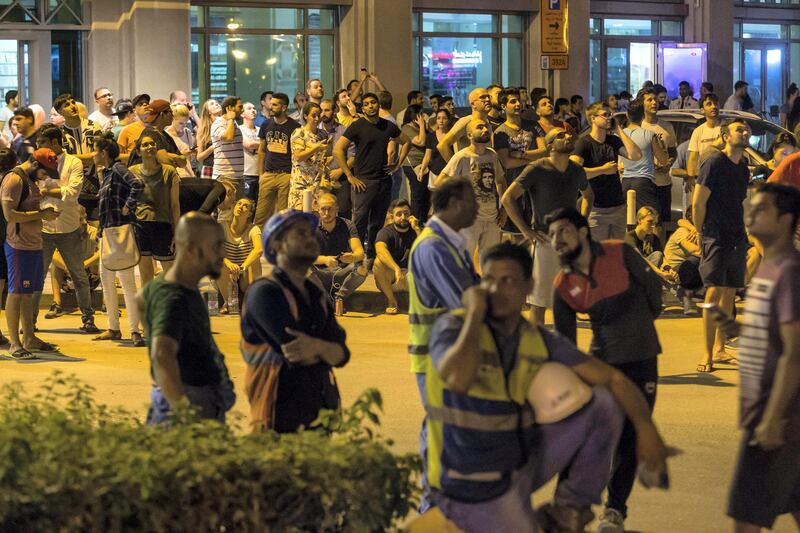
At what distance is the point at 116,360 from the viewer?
12672mm

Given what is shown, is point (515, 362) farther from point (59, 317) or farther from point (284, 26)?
point (284, 26)

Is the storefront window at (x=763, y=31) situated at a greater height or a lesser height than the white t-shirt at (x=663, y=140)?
greater

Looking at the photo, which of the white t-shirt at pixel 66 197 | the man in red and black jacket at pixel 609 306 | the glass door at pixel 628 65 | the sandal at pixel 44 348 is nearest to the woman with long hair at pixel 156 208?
the white t-shirt at pixel 66 197

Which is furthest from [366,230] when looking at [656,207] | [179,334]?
[179,334]

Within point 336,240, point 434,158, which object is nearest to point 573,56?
point 434,158

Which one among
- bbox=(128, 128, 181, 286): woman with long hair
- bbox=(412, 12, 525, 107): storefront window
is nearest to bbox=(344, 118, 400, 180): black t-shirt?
bbox=(128, 128, 181, 286): woman with long hair

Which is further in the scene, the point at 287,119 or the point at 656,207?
the point at 287,119

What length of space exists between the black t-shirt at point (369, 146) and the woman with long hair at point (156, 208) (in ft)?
12.2

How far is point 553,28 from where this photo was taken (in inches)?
893

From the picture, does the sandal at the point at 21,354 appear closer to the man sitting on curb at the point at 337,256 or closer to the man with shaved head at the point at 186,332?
the man sitting on curb at the point at 337,256

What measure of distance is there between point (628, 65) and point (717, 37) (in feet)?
6.78

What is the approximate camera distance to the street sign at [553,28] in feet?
74.0

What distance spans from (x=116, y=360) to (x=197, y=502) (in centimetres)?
761

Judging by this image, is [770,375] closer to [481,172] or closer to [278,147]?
[481,172]
